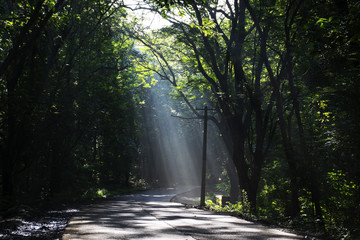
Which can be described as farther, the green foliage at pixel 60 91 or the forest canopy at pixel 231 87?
the green foliage at pixel 60 91

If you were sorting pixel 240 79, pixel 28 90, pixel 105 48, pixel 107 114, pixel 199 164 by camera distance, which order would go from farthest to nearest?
pixel 199 164 < pixel 107 114 < pixel 105 48 < pixel 240 79 < pixel 28 90

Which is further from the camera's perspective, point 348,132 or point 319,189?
point 319,189

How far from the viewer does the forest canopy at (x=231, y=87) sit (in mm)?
9468

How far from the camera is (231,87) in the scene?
2070 cm

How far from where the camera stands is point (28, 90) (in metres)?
16.0

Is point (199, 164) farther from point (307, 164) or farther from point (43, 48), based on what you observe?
point (307, 164)

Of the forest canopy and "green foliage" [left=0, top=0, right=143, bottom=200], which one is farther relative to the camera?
"green foliage" [left=0, top=0, right=143, bottom=200]

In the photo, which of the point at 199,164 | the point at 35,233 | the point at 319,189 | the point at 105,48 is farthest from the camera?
the point at 199,164

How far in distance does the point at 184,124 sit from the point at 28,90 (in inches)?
1431

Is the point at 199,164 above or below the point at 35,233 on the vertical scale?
above

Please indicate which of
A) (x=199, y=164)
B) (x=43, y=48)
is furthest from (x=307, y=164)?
(x=199, y=164)

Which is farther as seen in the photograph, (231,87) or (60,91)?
(60,91)

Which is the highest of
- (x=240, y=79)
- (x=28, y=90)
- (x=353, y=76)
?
(x=240, y=79)

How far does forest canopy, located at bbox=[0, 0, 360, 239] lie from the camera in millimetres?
9468
